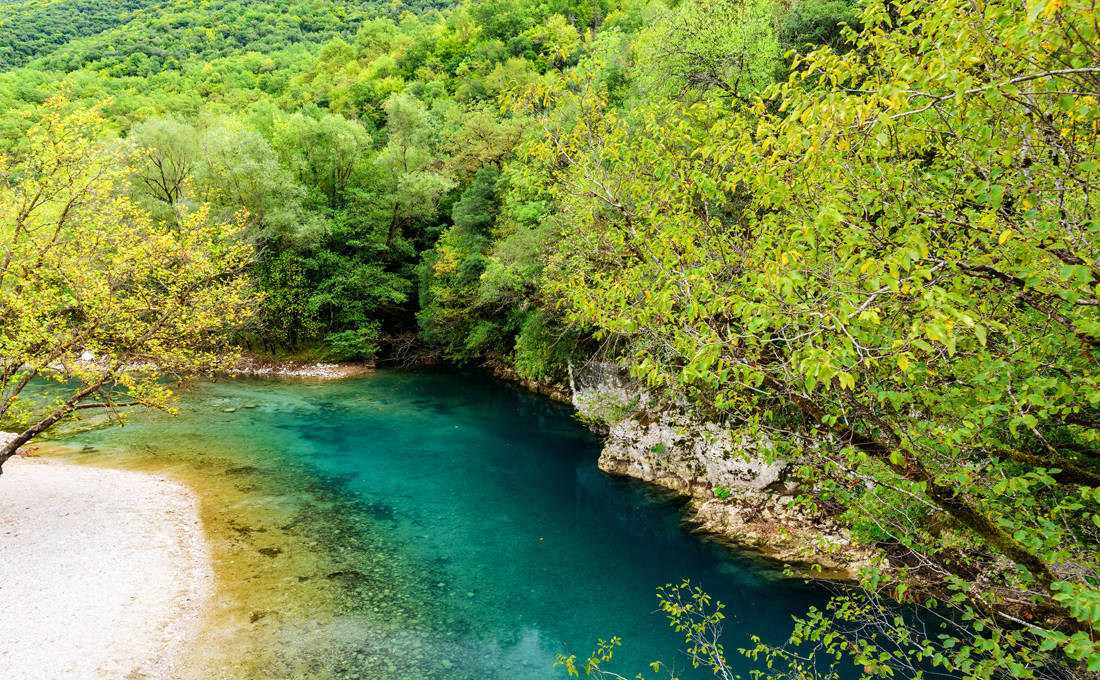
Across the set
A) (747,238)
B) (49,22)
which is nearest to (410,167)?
(747,238)

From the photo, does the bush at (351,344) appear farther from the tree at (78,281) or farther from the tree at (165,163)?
the tree at (78,281)

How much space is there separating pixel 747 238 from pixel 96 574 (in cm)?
1516

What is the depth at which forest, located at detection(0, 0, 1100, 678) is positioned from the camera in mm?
3914

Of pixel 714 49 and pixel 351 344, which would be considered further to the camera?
pixel 351 344

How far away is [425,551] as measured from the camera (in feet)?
47.0

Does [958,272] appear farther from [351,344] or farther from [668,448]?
[351,344]

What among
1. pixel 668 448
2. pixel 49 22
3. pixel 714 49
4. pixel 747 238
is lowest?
pixel 668 448

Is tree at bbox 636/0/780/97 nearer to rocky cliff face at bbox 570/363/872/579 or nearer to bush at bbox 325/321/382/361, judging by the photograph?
rocky cliff face at bbox 570/363/872/579

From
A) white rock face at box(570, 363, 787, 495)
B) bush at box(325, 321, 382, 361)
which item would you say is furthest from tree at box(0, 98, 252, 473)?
bush at box(325, 321, 382, 361)

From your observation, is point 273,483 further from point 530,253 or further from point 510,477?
point 530,253

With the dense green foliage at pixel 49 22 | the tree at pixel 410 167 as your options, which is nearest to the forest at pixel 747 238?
the tree at pixel 410 167

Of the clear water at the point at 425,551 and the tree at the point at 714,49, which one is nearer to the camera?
the clear water at the point at 425,551

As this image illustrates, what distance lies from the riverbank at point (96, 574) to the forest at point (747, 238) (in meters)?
3.73

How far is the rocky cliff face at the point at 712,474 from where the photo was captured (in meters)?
13.6
